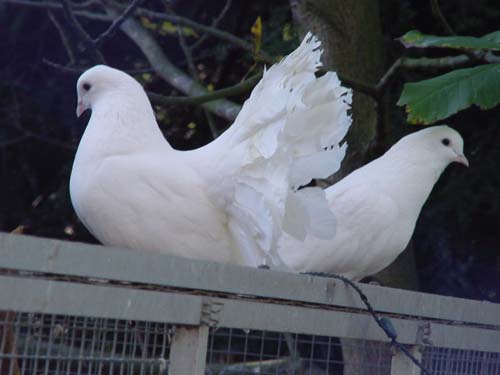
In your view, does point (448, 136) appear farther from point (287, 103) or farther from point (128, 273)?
point (128, 273)

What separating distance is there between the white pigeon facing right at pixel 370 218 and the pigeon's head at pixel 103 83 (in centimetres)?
82

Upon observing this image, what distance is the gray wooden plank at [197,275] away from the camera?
1453 mm

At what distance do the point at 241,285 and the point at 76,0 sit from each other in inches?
162

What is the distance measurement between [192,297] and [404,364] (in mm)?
892

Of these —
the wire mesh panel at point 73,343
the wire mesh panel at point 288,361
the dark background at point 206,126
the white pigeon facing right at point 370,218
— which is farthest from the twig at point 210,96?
the wire mesh panel at point 73,343

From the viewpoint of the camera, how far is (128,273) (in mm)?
1607

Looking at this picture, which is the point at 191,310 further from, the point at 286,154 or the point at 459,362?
the point at 459,362

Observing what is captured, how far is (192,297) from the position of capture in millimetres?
1751

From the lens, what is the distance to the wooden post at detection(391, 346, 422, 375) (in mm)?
2422

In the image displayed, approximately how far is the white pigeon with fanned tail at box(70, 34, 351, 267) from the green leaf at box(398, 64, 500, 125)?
0.67 meters

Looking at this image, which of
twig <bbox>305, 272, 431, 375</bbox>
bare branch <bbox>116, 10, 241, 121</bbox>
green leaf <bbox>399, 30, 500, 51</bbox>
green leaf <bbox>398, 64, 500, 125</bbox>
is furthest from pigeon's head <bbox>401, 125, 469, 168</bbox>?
twig <bbox>305, 272, 431, 375</bbox>

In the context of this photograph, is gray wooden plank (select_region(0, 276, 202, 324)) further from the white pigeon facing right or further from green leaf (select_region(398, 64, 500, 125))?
green leaf (select_region(398, 64, 500, 125))

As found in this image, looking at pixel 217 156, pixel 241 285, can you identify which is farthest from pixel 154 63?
pixel 241 285

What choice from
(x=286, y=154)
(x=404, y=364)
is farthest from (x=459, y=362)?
(x=286, y=154)
